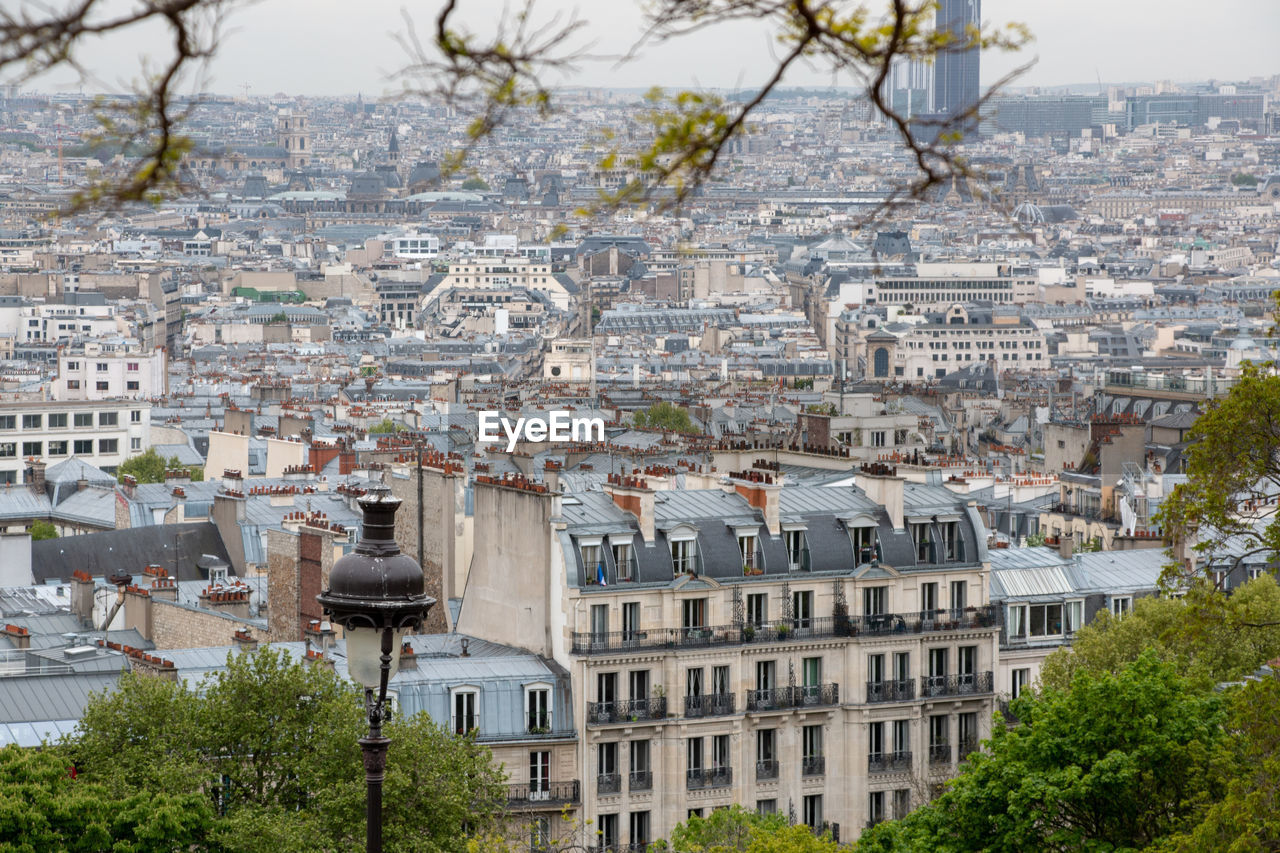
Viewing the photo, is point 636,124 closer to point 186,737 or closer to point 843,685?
point 186,737

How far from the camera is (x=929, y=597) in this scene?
3678 cm

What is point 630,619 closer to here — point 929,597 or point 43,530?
point 929,597

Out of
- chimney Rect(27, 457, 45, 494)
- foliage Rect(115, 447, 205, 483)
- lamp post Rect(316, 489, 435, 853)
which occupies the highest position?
lamp post Rect(316, 489, 435, 853)

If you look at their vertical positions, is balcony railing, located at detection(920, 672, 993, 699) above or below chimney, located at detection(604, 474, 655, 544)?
below

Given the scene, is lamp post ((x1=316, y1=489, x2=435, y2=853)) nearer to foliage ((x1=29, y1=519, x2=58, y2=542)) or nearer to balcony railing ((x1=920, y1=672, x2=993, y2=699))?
balcony railing ((x1=920, y1=672, x2=993, y2=699))

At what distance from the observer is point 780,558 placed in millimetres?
35906

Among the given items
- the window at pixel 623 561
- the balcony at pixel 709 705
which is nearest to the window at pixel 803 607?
the balcony at pixel 709 705

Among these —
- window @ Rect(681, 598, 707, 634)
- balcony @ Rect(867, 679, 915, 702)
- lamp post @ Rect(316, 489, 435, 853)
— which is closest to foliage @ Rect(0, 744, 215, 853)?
window @ Rect(681, 598, 707, 634)

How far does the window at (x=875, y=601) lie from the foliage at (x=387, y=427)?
2634 inches

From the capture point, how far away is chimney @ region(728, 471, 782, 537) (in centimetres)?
3581

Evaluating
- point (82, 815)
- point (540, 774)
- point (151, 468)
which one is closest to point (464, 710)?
point (540, 774)

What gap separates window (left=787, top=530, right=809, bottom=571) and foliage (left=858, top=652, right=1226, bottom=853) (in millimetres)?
8166

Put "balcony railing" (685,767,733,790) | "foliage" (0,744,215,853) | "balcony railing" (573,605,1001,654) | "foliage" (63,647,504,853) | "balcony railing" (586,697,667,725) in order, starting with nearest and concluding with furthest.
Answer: "foliage" (0,744,215,853)
"foliage" (63,647,504,853)
"balcony railing" (586,697,667,725)
"balcony railing" (573,605,1001,654)
"balcony railing" (685,767,733,790)

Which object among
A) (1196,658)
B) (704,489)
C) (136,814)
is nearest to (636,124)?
(136,814)
